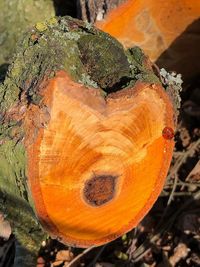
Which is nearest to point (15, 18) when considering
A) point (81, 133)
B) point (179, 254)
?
point (81, 133)

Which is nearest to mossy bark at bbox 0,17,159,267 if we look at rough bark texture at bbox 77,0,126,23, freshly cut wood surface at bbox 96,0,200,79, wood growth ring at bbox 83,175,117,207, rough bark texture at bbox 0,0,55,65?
wood growth ring at bbox 83,175,117,207

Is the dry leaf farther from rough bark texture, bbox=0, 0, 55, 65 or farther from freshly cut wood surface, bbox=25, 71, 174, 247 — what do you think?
rough bark texture, bbox=0, 0, 55, 65

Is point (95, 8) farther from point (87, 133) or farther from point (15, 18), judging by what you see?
point (87, 133)

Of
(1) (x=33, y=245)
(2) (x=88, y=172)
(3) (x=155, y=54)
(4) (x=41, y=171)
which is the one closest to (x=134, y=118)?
(2) (x=88, y=172)

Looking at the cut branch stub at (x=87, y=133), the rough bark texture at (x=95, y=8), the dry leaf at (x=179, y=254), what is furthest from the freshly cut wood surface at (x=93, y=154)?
the rough bark texture at (x=95, y=8)

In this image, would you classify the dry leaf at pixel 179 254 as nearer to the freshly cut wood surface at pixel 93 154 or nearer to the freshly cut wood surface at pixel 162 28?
the freshly cut wood surface at pixel 93 154

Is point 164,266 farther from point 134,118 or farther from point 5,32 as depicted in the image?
point 5,32
